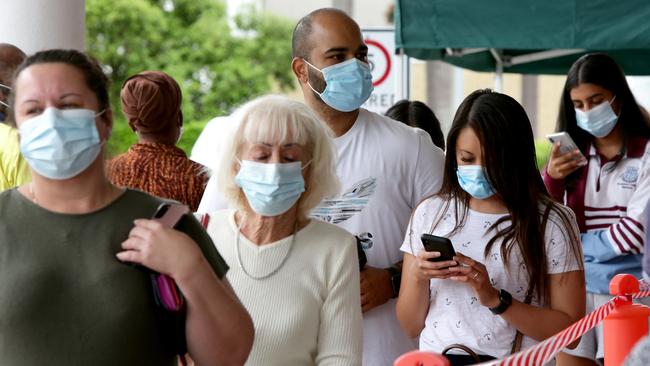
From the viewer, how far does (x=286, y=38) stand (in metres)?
29.7

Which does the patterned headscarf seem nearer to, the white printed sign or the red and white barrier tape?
the red and white barrier tape

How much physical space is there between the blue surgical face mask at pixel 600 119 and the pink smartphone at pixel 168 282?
12.2 feet

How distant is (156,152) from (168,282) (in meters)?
2.32

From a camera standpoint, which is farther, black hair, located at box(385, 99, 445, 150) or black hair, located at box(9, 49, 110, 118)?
black hair, located at box(385, 99, 445, 150)

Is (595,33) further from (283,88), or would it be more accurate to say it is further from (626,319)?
(283,88)

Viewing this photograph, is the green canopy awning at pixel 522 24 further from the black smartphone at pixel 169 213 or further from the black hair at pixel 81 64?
the black smartphone at pixel 169 213

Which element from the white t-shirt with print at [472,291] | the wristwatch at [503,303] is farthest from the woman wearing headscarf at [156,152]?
the wristwatch at [503,303]

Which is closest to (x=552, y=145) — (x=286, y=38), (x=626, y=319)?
(x=626, y=319)

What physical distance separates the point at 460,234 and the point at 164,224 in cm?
174

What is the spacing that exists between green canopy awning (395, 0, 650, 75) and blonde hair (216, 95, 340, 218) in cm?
326

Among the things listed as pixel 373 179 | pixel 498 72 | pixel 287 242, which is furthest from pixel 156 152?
pixel 498 72

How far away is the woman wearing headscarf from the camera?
4832 mm

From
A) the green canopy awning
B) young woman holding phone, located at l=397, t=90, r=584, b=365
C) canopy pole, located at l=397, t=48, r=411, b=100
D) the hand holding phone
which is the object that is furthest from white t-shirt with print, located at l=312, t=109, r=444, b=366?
canopy pole, located at l=397, t=48, r=411, b=100

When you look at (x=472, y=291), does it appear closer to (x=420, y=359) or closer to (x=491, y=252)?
(x=491, y=252)
